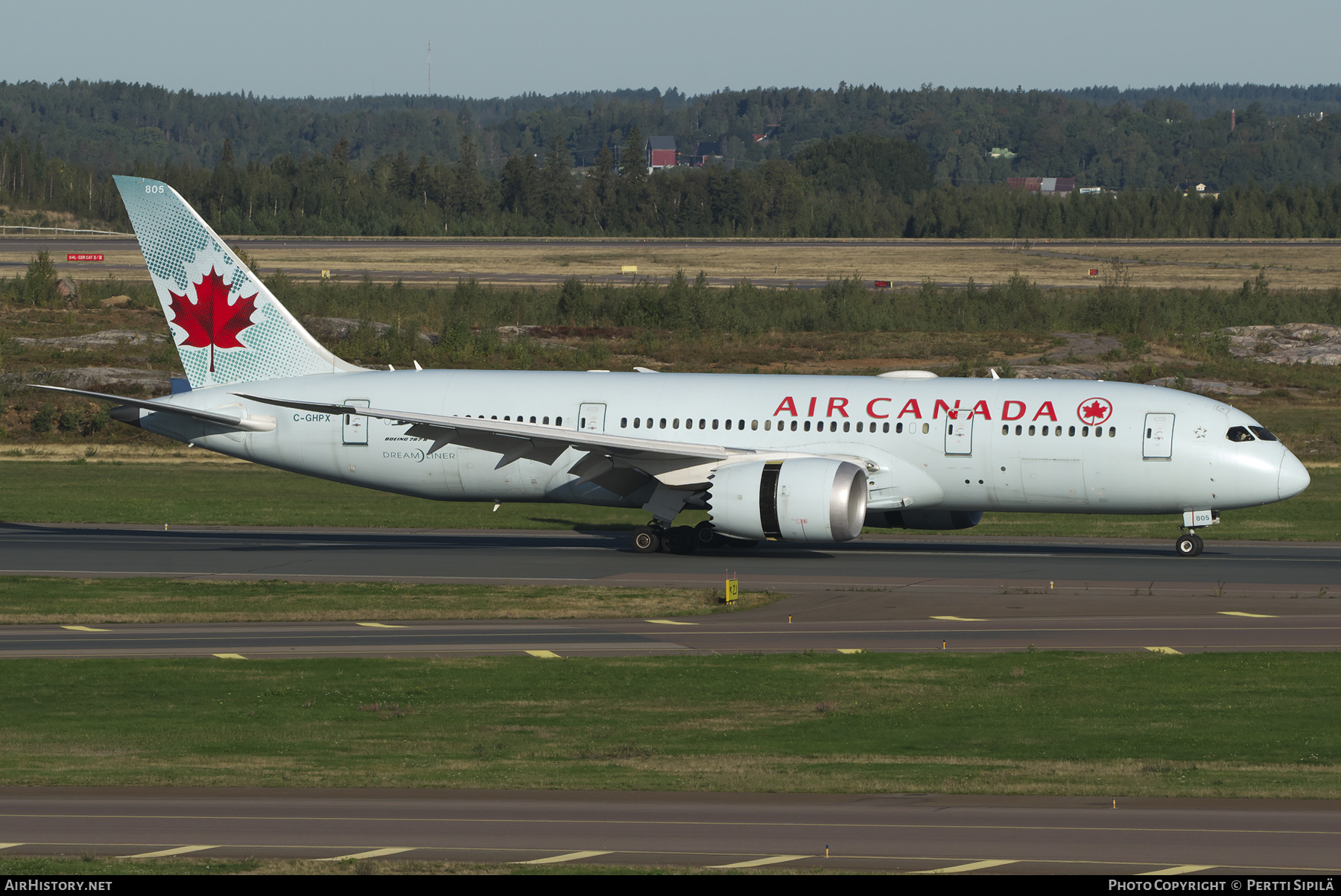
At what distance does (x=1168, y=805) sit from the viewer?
16594 mm

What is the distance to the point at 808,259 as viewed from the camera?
448ft

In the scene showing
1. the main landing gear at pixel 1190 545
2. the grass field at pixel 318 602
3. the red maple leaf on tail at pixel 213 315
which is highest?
the red maple leaf on tail at pixel 213 315

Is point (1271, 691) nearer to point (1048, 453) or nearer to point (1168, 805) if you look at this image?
point (1168, 805)

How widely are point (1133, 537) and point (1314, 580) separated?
9.74 meters

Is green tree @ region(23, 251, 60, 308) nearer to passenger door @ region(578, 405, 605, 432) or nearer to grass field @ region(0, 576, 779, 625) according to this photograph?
passenger door @ region(578, 405, 605, 432)

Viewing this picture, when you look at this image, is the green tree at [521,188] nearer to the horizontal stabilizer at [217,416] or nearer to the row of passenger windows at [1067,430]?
the horizontal stabilizer at [217,416]

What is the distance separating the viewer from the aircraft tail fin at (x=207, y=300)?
42.5 metres

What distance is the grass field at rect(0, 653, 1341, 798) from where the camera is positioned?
59.6 ft

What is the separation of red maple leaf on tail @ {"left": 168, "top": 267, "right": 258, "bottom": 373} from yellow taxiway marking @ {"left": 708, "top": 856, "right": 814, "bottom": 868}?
104 ft

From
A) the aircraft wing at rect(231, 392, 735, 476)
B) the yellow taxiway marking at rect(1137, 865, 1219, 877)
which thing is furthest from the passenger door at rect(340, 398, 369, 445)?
the yellow taxiway marking at rect(1137, 865, 1219, 877)

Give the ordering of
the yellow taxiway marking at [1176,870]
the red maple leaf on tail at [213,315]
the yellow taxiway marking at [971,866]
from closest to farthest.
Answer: the yellow taxiway marking at [1176,870], the yellow taxiway marking at [971,866], the red maple leaf on tail at [213,315]

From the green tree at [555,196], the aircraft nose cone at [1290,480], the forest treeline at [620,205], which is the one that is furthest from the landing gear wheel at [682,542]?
the green tree at [555,196]

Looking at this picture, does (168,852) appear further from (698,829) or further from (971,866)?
(971,866)

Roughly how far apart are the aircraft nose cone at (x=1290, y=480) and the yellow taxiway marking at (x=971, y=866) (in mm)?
25072
